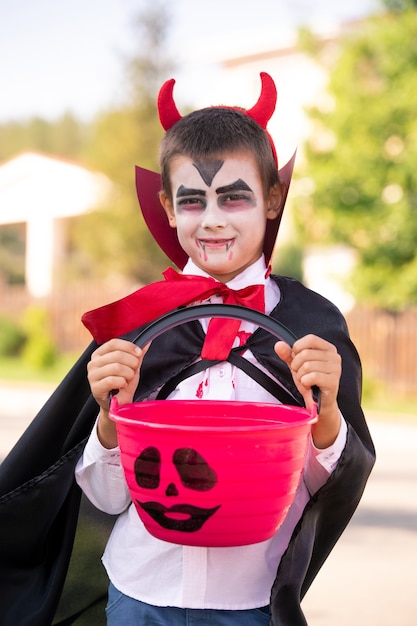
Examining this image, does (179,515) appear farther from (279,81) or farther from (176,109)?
(279,81)

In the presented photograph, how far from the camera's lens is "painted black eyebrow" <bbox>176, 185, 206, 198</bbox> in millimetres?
2250

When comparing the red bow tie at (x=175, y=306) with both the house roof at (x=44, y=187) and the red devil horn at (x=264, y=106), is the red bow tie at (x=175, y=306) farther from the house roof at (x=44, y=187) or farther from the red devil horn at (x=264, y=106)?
the house roof at (x=44, y=187)

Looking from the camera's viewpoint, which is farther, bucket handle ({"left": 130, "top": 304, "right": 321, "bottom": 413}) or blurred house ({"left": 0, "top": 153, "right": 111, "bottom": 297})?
blurred house ({"left": 0, "top": 153, "right": 111, "bottom": 297})

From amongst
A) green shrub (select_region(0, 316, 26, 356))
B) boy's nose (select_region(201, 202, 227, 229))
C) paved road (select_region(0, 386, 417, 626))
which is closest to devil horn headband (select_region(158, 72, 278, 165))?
boy's nose (select_region(201, 202, 227, 229))

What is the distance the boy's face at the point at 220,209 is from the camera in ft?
7.36

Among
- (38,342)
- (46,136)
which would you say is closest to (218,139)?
(38,342)

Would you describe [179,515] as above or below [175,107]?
below

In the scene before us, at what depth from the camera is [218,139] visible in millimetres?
2273

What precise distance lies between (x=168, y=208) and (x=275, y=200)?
11.5 inches

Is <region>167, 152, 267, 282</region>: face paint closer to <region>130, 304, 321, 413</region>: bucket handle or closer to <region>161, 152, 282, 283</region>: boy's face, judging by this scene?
<region>161, 152, 282, 283</region>: boy's face

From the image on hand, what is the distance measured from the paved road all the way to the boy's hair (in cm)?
317

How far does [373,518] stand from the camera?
23.6ft

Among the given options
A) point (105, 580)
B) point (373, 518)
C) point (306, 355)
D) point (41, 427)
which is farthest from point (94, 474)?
point (373, 518)

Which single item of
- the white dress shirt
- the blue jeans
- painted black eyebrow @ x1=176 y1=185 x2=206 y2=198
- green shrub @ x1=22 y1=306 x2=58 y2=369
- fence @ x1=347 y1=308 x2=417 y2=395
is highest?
painted black eyebrow @ x1=176 y1=185 x2=206 y2=198
